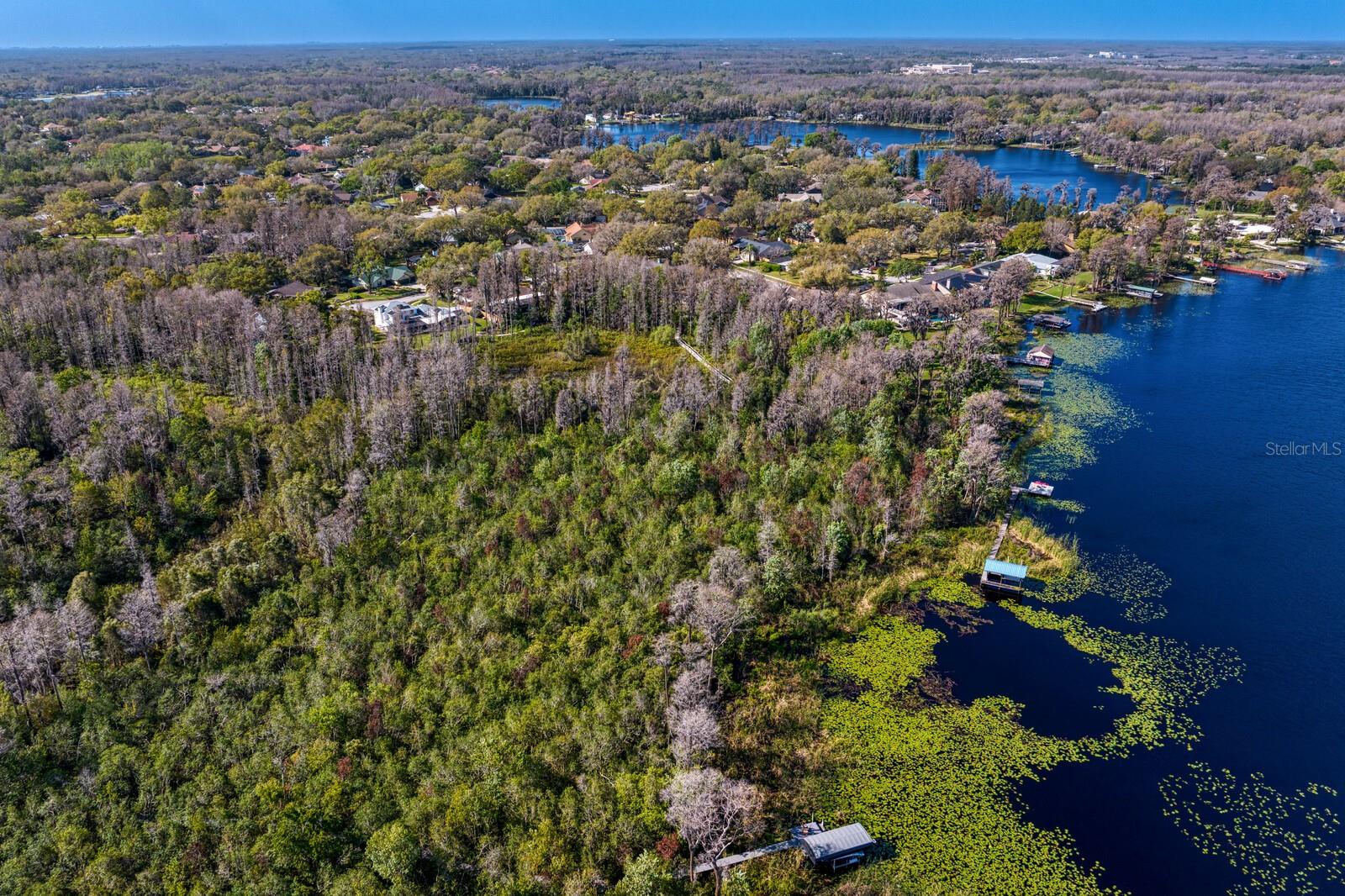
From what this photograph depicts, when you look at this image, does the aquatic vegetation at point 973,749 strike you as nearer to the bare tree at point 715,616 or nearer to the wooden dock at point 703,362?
the bare tree at point 715,616

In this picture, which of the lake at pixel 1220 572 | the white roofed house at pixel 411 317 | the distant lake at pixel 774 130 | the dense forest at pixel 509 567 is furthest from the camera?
the distant lake at pixel 774 130

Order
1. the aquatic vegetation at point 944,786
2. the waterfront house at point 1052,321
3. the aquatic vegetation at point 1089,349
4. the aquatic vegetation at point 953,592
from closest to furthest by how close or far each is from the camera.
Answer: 1. the aquatic vegetation at point 944,786
2. the aquatic vegetation at point 953,592
3. the aquatic vegetation at point 1089,349
4. the waterfront house at point 1052,321

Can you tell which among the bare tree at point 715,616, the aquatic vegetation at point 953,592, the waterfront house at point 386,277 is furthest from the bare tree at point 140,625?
the waterfront house at point 386,277

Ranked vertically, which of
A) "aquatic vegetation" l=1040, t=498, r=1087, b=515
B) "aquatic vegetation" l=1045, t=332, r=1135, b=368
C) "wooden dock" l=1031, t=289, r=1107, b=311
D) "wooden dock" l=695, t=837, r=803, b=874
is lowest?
"wooden dock" l=695, t=837, r=803, b=874

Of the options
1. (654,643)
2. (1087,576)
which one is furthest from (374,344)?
(1087,576)

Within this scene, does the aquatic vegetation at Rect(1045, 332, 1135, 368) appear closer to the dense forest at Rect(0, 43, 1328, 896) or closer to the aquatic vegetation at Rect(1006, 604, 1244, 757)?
the dense forest at Rect(0, 43, 1328, 896)

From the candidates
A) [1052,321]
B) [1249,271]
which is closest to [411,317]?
[1052,321]

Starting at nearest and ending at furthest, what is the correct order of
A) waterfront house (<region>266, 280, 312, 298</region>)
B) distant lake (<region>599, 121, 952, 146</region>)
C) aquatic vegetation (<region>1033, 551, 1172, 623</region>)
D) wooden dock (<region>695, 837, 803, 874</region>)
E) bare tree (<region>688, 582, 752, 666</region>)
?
wooden dock (<region>695, 837, 803, 874</region>), bare tree (<region>688, 582, 752, 666</region>), aquatic vegetation (<region>1033, 551, 1172, 623</region>), waterfront house (<region>266, 280, 312, 298</region>), distant lake (<region>599, 121, 952, 146</region>)

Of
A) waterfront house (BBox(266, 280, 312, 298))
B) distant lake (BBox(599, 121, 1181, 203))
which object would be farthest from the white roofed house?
distant lake (BBox(599, 121, 1181, 203))
